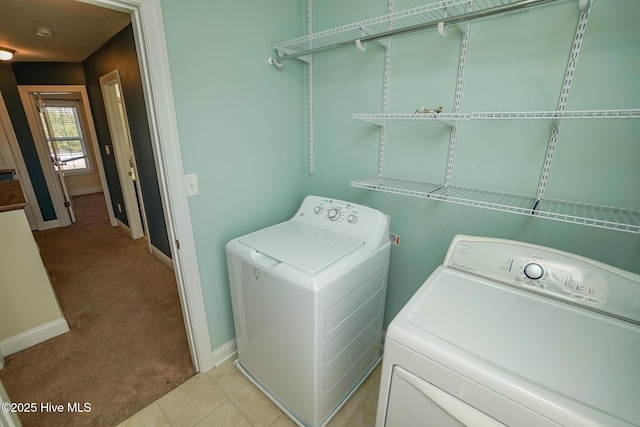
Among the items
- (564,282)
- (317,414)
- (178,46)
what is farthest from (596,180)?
(178,46)

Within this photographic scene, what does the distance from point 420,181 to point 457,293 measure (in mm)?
711

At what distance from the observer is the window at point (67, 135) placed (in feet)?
18.3

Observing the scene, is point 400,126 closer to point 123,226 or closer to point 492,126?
point 492,126

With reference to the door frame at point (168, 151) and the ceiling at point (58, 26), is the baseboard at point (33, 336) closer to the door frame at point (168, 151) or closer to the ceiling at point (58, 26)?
the door frame at point (168, 151)

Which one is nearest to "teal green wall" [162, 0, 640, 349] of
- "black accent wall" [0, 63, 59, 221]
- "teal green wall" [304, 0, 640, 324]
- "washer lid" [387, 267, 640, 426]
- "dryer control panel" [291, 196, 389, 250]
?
"teal green wall" [304, 0, 640, 324]

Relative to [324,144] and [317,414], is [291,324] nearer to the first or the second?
[317,414]

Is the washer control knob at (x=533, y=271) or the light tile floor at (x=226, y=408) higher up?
the washer control knob at (x=533, y=271)

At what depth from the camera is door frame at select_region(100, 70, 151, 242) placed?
10.6ft

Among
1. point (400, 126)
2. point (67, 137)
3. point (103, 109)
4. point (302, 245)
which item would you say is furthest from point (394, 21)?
point (67, 137)

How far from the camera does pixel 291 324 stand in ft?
4.17

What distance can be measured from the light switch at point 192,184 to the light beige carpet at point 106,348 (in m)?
1.17

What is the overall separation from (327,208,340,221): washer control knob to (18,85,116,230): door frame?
13.4 ft

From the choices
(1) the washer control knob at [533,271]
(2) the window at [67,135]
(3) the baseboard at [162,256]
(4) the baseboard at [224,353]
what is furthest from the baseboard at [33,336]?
(2) the window at [67,135]

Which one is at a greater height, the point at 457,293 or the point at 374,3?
the point at 374,3
